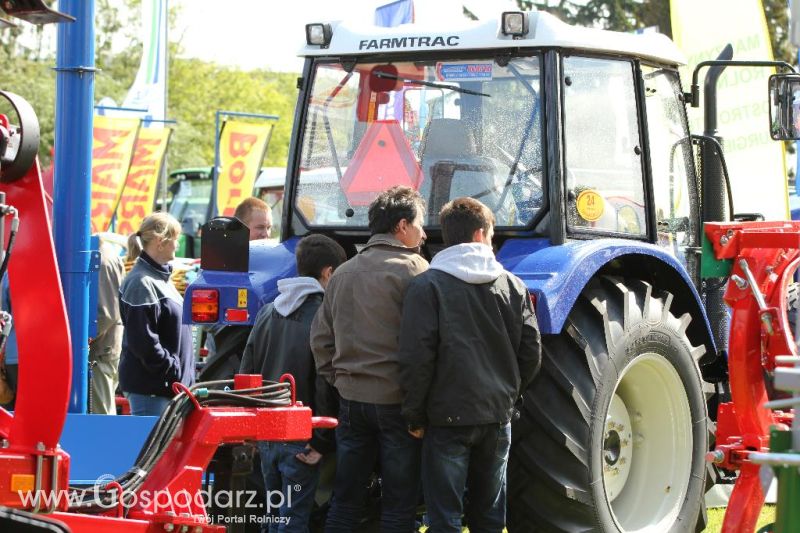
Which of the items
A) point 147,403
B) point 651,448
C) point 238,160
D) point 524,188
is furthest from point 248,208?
point 238,160

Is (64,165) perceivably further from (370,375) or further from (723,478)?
(723,478)

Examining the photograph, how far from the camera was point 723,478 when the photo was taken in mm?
6398

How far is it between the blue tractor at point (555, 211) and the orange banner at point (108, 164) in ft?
27.2

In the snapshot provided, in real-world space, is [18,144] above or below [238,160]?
below

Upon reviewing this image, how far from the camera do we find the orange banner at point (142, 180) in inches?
648

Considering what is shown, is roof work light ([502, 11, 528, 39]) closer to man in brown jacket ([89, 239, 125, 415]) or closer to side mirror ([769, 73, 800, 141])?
side mirror ([769, 73, 800, 141])

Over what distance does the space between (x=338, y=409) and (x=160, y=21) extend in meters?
15.8

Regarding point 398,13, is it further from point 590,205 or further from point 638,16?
point 638,16

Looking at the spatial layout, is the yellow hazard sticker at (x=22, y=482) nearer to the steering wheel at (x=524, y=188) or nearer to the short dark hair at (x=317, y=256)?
the short dark hair at (x=317, y=256)

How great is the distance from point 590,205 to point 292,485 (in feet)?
5.96

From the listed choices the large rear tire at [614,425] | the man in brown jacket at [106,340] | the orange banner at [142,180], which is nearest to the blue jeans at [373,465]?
the large rear tire at [614,425]

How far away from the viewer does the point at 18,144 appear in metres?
3.56

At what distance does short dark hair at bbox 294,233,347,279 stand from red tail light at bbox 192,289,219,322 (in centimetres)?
57

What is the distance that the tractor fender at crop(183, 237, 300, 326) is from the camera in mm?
5773
